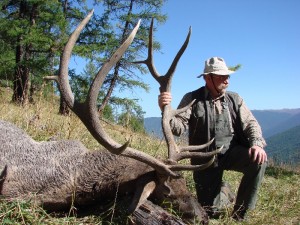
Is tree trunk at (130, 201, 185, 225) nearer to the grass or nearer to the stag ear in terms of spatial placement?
the stag ear

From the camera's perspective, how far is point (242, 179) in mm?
5027

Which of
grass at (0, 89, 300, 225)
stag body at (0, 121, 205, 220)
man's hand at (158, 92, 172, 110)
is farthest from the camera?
man's hand at (158, 92, 172, 110)

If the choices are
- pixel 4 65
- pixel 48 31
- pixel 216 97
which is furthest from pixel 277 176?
pixel 4 65

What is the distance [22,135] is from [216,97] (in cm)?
250

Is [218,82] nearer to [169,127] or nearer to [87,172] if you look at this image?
[169,127]

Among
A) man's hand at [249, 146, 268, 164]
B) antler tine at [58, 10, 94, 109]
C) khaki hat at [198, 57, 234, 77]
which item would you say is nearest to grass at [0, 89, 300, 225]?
man's hand at [249, 146, 268, 164]

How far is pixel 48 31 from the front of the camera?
60.3 feet

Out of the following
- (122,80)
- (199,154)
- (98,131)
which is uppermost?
(122,80)

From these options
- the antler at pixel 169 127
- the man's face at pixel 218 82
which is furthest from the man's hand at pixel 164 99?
the man's face at pixel 218 82

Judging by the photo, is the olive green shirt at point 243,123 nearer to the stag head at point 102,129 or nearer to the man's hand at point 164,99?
the man's hand at point 164,99

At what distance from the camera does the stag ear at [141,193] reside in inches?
145

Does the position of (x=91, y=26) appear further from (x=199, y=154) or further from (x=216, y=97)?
(x=199, y=154)

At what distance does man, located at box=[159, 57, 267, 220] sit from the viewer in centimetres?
518

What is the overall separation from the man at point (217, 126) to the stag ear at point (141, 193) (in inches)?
53.6
